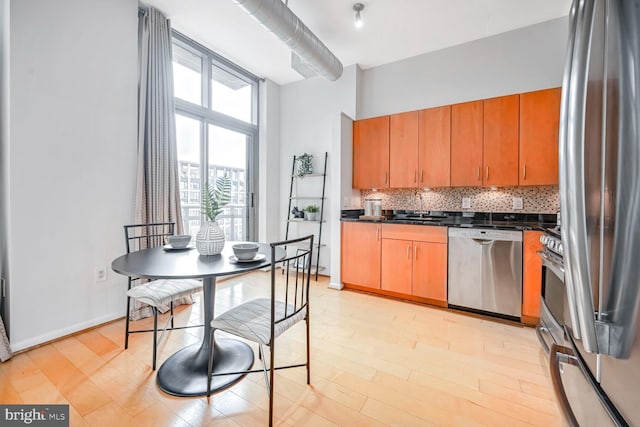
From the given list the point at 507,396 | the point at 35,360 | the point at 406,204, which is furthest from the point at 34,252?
the point at 406,204

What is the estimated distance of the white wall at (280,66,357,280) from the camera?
3771 millimetres

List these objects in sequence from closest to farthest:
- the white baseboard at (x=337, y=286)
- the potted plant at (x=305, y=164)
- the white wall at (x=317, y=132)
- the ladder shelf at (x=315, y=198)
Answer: the white baseboard at (x=337, y=286) < the white wall at (x=317, y=132) < the ladder shelf at (x=315, y=198) < the potted plant at (x=305, y=164)

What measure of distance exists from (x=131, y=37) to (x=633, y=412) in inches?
151

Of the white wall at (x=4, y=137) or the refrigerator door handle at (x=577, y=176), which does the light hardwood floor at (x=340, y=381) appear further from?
the refrigerator door handle at (x=577, y=176)

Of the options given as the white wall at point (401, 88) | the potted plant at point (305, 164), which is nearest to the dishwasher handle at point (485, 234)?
the white wall at point (401, 88)

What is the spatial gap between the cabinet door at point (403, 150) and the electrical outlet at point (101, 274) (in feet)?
10.6

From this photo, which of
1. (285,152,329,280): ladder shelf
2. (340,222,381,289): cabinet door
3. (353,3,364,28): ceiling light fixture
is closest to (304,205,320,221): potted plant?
(285,152,329,280): ladder shelf

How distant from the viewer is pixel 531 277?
8.45 ft

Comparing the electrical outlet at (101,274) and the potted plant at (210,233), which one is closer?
the potted plant at (210,233)

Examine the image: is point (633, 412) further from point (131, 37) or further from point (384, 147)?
point (131, 37)

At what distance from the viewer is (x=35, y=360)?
6.44 ft

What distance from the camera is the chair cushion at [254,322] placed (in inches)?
57.5

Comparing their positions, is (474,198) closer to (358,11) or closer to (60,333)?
(358,11)

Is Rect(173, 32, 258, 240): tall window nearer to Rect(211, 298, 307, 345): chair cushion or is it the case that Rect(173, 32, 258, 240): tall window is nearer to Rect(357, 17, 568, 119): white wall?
Rect(357, 17, 568, 119): white wall
